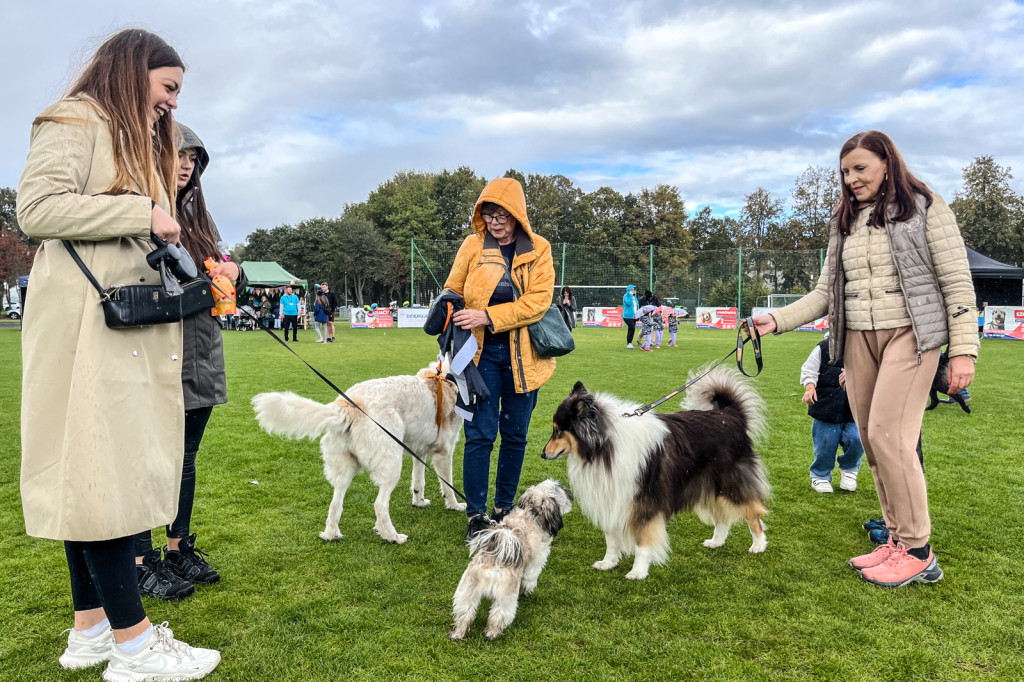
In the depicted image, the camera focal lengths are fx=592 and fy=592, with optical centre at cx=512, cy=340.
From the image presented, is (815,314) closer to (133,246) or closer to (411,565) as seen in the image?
(411,565)

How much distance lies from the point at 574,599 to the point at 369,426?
64.0 inches

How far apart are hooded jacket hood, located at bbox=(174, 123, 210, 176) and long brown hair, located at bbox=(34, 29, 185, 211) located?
84 cm

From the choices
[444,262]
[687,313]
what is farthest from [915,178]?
[687,313]

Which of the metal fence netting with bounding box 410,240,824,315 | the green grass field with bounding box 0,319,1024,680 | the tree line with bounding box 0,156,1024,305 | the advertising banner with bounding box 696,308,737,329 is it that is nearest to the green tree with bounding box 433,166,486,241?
the tree line with bounding box 0,156,1024,305

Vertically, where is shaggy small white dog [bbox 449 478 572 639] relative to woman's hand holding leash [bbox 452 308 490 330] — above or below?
below

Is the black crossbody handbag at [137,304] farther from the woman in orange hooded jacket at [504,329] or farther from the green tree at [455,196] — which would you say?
the green tree at [455,196]

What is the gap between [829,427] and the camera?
4.90m

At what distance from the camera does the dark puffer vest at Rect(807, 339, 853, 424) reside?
15.8ft

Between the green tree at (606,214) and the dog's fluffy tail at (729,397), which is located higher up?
the green tree at (606,214)

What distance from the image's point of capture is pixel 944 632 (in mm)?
2754

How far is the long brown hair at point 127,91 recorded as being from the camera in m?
2.04

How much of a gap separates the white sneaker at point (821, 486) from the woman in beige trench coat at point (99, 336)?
4.70 metres

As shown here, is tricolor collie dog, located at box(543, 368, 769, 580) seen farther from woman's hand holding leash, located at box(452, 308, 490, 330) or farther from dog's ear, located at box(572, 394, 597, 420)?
woman's hand holding leash, located at box(452, 308, 490, 330)

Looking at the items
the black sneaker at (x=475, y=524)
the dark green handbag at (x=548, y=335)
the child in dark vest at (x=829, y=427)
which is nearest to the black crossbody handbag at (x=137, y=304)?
the dark green handbag at (x=548, y=335)
